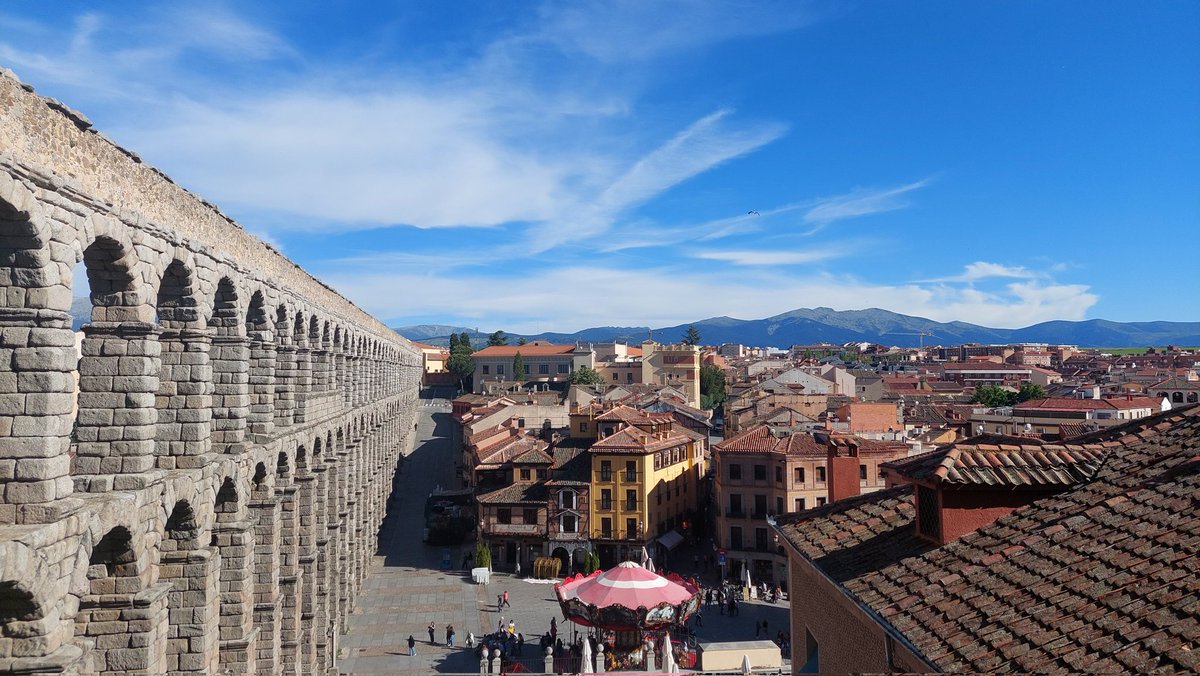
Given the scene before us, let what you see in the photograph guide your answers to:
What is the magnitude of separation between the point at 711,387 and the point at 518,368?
113 feet

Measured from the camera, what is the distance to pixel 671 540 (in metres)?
57.8

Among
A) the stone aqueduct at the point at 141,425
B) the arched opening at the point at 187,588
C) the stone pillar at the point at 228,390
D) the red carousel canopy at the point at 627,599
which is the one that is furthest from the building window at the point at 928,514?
the red carousel canopy at the point at 627,599

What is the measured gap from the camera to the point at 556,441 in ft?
208

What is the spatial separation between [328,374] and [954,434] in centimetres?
4588

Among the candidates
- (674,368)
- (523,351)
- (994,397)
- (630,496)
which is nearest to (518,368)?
(523,351)

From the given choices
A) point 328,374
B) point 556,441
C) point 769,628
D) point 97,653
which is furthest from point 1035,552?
point 556,441

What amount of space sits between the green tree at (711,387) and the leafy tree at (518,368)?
103 ft

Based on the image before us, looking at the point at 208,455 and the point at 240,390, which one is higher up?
the point at 240,390

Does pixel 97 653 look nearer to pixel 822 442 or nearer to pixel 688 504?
pixel 822 442

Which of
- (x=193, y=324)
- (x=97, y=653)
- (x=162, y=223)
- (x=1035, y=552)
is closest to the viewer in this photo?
(x=1035, y=552)

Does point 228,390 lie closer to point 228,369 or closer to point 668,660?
point 228,369

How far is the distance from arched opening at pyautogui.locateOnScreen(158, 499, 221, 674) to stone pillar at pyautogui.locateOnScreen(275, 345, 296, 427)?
922 centimetres

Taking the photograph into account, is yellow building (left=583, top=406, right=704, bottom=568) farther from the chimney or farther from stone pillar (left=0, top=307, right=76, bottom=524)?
stone pillar (left=0, top=307, right=76, bottom=524)

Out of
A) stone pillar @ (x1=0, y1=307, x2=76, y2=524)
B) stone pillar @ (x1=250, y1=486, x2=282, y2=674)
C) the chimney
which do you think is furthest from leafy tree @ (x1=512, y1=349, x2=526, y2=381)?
stone pillar @ (x1=0, y1=307, x2=76, y2=524)
